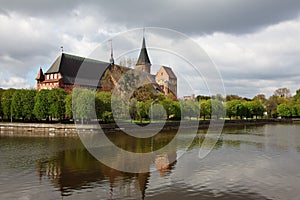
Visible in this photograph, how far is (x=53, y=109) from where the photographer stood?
2064 inches

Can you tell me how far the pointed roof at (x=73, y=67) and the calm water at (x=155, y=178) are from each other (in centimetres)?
5959

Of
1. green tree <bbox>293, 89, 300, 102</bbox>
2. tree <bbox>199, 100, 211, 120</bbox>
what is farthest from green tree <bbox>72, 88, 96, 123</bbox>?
green tree <bbox>293, 89, 300, 102</bbox>

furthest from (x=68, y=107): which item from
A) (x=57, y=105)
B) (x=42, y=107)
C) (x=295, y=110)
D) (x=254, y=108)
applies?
(x=295, y=110)

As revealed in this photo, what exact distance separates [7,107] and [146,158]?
44202 mm

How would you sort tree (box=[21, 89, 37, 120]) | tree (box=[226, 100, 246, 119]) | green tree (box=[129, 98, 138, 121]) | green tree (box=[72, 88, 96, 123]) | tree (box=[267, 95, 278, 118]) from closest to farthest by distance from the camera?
1. green tree (box=[72, 88, 96, 123])
2. green tree (box=[129, 98, 138, 121])
3. tree (box=[21, 89, 37, 120])
4. tree (box=[226, 100, 246, 119])
5. tree (box=[267, 95, 278, 118])

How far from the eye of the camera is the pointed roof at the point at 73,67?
83312 millimetres

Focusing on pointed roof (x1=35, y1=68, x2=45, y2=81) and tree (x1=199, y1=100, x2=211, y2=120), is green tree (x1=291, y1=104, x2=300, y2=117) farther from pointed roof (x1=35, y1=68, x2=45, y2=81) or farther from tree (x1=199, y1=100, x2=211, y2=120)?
pointed roof (x1=35, y1=68, x2=45, y2=81)

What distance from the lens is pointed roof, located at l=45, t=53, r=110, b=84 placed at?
8331 centimetres

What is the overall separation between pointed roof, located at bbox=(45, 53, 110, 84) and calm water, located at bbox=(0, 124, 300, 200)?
59587 millimetres

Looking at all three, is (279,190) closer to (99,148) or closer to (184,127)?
(99,148)

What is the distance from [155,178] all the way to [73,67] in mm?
73917

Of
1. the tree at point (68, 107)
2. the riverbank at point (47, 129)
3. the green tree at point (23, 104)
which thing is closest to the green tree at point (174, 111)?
the riverbank at point (47, 129)

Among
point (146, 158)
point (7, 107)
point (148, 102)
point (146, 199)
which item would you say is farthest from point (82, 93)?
point (146, 199)

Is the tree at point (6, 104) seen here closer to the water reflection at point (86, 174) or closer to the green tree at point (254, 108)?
the water reflection at point (86, 174)
